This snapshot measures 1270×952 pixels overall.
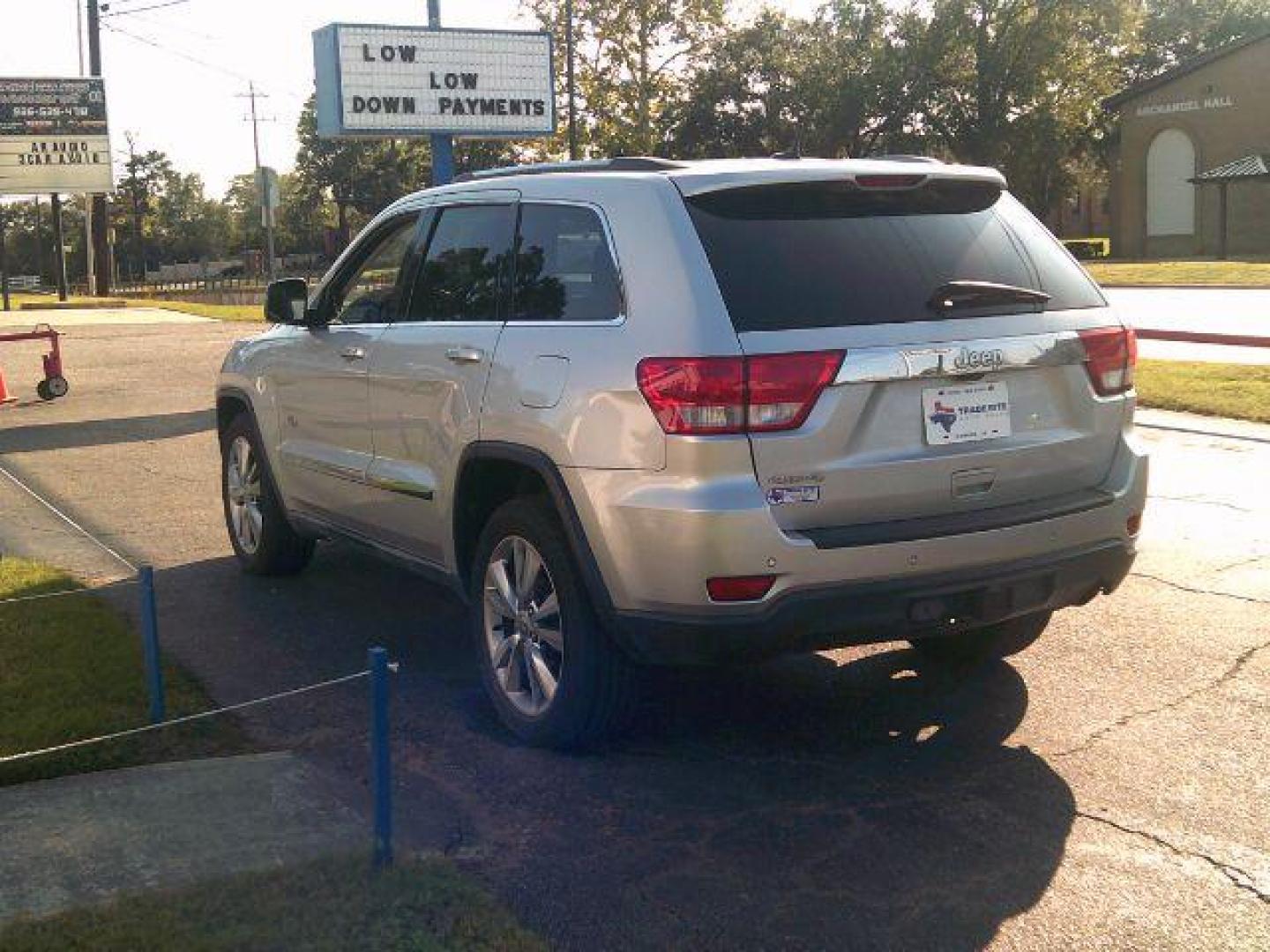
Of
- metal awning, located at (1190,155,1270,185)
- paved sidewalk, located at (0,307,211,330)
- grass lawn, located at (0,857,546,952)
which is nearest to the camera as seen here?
grass lawn, located at (0,857,546,952)

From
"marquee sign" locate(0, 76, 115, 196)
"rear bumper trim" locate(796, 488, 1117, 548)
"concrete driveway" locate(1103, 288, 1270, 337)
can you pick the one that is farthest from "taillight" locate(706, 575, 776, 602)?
"marquee sign" locate(0, 76, 115, 196)

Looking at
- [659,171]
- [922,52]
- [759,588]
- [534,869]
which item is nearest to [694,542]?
[759,588]

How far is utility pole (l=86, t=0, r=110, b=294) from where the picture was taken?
44.1 metres

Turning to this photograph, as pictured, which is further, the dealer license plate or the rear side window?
the rear side window

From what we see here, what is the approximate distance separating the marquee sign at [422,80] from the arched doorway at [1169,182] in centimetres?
4237

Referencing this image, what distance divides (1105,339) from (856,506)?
1.23 metres

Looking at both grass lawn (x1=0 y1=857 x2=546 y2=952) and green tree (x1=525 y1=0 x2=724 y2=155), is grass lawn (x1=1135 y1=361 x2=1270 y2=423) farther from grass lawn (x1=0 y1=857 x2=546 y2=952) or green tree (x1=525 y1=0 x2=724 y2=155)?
green tree (x1=525 y1=0 x2=724 y2=155)

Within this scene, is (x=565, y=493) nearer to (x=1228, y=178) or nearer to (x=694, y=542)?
(x=694, y=542)

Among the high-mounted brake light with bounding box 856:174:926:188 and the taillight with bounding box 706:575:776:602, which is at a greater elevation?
the high-mounted brake light with bounding box 856:174:926:188

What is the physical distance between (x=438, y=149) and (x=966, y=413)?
56.3ft

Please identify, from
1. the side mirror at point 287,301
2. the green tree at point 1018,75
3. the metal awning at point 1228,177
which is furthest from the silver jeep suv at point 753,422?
the green tree at point 1018,75

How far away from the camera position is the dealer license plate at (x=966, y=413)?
14.2ft

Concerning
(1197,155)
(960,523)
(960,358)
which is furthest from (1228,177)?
(960,523)

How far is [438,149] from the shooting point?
20500mm
